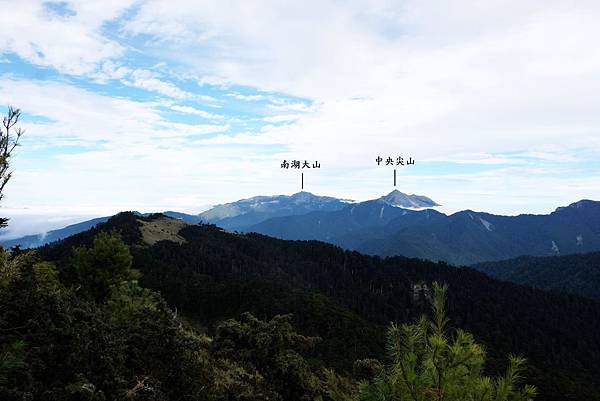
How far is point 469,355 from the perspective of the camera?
21.7 feet

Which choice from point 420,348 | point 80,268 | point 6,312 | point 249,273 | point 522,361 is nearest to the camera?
point 522,361

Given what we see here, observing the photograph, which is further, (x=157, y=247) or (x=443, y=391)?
(x=157, y=247)

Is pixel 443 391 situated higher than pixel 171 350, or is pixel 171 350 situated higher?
pixel 443 391

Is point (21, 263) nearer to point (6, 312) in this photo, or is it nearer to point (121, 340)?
point (6, 312)

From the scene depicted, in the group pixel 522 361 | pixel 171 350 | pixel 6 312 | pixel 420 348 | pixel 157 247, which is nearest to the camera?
pixel 522 361

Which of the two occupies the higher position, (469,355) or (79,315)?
(469,355)

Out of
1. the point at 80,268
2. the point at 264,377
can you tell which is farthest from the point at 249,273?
the point at 264,377

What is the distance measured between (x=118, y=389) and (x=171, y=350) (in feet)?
12.9

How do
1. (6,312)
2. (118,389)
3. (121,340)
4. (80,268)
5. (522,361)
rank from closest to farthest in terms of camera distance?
(522,361)
(118,389)
(6,312)
(121,340)
(80,268)

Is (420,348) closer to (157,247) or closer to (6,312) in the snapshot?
(6,312)

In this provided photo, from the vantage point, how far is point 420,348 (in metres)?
7.00

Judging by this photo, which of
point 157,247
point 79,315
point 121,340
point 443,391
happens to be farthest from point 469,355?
point 157,247

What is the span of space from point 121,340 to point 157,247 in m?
155

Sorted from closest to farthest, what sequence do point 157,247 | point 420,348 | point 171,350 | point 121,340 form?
point 420,348 < point 121,340 < point 171,350 < point 157,247
